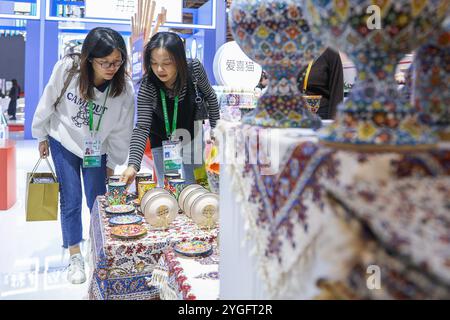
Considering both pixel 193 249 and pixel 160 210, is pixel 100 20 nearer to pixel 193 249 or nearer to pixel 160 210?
pixel 160 210

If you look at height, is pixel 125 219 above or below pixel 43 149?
below

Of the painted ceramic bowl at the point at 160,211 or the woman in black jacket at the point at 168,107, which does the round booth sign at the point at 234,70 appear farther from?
the painted ceramic bowl at the point at 160,211

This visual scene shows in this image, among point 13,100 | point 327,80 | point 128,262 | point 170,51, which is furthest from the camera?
point 13,100

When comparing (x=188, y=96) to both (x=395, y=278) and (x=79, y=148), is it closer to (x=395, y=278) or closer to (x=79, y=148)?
(x=79, y=148)

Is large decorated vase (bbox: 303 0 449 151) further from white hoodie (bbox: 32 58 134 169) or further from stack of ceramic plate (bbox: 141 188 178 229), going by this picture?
white hoodie (bbox: 32 58 134 169)

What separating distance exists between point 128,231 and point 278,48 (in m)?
1.19

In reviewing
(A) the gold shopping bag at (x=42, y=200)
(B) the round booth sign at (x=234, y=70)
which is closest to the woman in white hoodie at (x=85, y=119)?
(A) the gold shopping bag at (x=42, y=200)

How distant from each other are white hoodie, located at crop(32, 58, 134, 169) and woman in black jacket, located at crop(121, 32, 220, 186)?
8.0 inches

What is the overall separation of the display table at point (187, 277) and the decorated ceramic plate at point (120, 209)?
0.65m

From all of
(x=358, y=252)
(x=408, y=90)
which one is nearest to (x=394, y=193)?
(x=358, y=252)

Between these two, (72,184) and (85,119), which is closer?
(85,119)

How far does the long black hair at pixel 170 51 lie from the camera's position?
7.39 feet

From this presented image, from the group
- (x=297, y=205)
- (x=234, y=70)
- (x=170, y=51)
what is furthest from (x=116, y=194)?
(x=234, y=70)

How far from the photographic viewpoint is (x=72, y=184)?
2.71 metres
